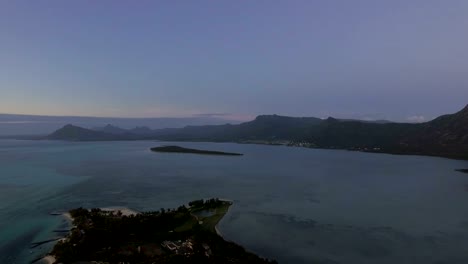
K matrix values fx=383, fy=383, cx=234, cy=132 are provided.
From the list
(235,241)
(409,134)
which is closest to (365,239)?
(235,241)

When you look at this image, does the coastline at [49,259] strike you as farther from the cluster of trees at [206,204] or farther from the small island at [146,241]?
the cluster of trees at [206,204]

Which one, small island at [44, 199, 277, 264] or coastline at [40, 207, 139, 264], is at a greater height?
small island at [44, 199, 277, 264]

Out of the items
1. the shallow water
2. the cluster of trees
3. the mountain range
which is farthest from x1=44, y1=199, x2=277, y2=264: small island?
the mountain range

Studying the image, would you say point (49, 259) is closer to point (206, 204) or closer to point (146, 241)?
point (146, 241)

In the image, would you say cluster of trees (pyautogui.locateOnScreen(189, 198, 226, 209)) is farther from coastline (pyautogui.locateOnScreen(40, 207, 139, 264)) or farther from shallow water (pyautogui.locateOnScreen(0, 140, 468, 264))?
coastline (pyautogui.locateOnScreen(40, 207, 139, 264))

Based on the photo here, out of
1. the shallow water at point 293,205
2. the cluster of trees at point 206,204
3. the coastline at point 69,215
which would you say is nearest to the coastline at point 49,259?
the coastline at point 69,215
